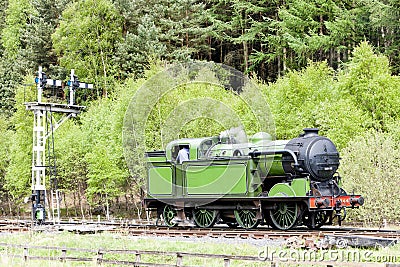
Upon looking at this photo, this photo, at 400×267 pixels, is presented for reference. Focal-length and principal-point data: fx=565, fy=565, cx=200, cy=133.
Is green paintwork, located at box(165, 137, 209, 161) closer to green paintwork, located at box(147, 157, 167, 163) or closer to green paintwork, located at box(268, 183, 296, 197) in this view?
green paintwork, located at box(147, 157, 167, 163)

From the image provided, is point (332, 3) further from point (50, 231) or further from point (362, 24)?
point (50, 231)

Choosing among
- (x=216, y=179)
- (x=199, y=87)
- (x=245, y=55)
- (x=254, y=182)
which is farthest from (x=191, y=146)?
(x=245, y=55)

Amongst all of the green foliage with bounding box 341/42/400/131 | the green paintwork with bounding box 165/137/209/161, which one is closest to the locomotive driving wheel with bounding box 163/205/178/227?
the green paintwork with bounding box 165/137/209/161

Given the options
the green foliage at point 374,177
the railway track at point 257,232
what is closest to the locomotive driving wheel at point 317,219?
the railway track at point 257,232

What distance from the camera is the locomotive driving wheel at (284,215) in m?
16.0

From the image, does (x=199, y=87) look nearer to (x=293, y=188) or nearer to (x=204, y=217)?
(x=204, y=217)

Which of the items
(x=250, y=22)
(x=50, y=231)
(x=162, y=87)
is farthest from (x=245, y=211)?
(x=250, y=22)

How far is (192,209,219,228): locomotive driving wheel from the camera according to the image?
17.9 meters

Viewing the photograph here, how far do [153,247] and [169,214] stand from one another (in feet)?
16.1

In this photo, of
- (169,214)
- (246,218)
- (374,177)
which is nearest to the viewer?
(246,218)

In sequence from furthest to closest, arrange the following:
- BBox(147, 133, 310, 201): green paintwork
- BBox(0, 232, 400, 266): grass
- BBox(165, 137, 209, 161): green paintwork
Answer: BBox(165, 137, 209, 161): green paintwork, BBox(147, 133, 310, 201): green paintwork, BBox(0, 232, 400, 266): grass

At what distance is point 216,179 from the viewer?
17266mm

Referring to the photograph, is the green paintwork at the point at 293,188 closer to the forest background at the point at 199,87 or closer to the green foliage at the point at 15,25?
the forest background at the point at 199,87

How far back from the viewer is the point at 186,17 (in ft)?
145
